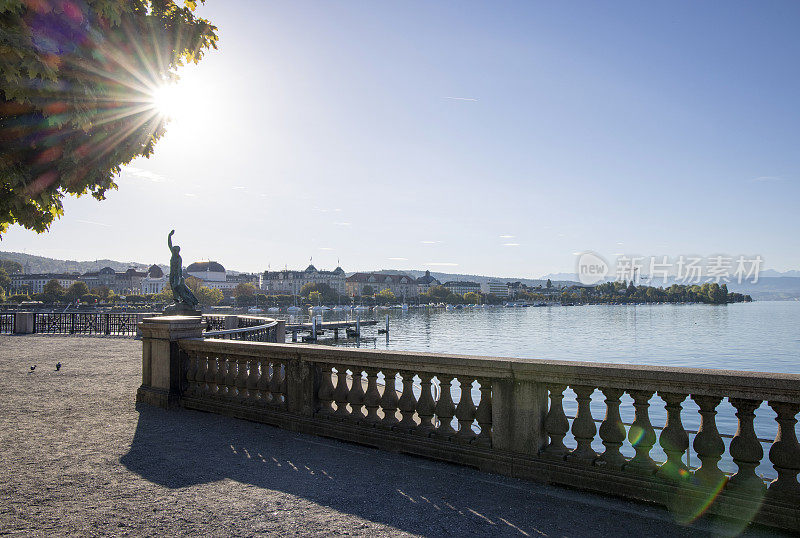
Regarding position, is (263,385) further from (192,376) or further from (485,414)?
(485,414)

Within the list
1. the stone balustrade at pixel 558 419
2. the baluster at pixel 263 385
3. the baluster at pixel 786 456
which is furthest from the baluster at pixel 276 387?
the baluster at pixel 786 456

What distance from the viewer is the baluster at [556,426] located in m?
5.89

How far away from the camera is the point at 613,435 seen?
5.58 m

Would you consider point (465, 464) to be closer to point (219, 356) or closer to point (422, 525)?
point (422, 525)

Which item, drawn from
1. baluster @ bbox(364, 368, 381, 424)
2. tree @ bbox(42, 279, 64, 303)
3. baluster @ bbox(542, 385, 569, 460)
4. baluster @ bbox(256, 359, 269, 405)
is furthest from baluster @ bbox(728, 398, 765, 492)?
tree @ bbox(42, 279, 64, 303)

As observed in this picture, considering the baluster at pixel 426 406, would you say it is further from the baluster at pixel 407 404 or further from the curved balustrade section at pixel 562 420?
the baluster at pixel 407 404

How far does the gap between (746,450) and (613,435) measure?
3.77 ft

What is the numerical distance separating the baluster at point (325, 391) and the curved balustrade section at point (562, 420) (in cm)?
2

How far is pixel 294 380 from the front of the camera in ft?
26.8

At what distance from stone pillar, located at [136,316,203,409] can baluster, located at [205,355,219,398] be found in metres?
0.84

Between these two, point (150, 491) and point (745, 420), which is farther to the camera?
point (150, 491)

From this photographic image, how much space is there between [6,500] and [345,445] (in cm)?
370

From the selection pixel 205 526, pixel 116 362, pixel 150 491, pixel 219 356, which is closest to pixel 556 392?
pixel 205 526

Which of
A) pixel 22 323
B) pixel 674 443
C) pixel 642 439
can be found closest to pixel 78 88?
pixel 642 439
